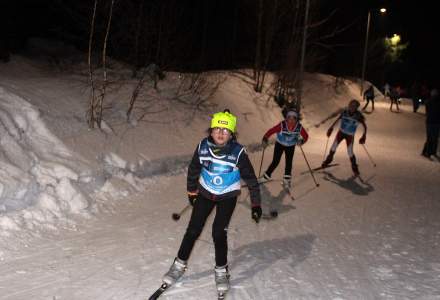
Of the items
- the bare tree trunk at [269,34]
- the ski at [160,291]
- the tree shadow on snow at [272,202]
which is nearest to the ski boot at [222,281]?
the ski at [160,291]

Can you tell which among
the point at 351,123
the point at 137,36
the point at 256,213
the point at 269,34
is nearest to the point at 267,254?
the point at 256,213

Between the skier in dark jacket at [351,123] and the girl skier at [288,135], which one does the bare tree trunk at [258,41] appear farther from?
the girl skier at [288,135]

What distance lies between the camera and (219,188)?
4.80 m

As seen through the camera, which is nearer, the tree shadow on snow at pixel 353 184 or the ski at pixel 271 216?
the ski at pixel 271 216

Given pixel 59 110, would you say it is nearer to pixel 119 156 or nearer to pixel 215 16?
pixel 119 156

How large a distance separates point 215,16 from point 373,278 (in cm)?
2778

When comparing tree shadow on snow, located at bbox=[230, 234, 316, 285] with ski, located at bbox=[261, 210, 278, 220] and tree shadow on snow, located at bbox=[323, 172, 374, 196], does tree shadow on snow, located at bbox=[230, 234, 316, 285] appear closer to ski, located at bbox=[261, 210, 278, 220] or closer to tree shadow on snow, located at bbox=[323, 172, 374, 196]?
ski, located at bbox=[261, 210, 278, 220]

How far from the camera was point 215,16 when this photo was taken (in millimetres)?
30891

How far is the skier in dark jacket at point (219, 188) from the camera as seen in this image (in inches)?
185

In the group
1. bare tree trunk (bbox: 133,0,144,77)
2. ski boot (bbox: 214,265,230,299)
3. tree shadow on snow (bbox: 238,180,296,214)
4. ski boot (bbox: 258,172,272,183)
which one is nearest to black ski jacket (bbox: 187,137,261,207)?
ski boot (bbox: 214,265,230,299)

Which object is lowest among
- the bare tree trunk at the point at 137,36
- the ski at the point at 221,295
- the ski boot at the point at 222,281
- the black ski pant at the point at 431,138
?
the ski at the point at 221,295

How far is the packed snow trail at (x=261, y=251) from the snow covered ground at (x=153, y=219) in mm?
21

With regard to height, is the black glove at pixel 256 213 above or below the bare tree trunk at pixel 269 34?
below

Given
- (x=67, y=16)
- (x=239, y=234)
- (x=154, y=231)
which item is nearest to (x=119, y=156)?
(x=154, y=231)
